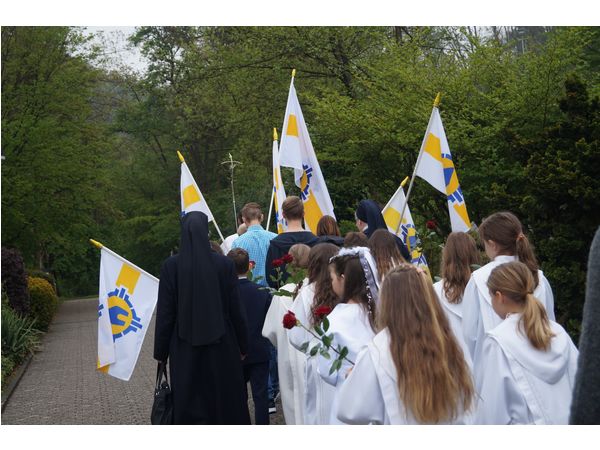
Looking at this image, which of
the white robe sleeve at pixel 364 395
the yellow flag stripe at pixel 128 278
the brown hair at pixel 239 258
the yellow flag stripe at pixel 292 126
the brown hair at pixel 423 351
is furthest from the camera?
the yellow flag stripe at pixel 292 126

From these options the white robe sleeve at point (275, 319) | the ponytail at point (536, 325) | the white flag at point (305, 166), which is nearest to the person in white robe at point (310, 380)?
the white robe sleeve at point (275, 319)

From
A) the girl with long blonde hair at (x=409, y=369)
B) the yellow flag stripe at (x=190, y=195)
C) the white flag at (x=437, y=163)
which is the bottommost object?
the girl with long blonde hair at (x=409, y=369)

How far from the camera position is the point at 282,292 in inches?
236

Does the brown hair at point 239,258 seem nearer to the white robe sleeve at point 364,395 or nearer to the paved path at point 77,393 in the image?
the paved path at point 77,393

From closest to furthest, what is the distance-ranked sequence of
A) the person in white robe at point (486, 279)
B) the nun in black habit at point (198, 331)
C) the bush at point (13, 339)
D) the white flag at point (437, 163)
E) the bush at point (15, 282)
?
the person in white robe at point (486, 279) < the nun in black habit at point (198, 331) < the white flag at point (437, 163) < the bush at point (13, 339) < the bush at point (15, 282)

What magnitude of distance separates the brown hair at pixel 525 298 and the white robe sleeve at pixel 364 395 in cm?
101

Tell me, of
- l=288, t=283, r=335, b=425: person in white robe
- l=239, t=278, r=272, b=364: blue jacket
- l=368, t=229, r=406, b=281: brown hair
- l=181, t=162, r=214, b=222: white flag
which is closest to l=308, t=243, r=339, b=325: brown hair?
l=288, t=283, r=335, b=425: person in white robe

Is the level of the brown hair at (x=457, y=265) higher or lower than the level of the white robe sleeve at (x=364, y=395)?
higher

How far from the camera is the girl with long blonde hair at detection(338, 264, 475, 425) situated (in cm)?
372

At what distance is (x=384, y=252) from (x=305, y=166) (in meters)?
5.97

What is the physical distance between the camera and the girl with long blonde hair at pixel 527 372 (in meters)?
4.38

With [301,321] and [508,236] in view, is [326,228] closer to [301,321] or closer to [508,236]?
[301,321]

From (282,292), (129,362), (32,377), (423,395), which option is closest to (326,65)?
(32,377)

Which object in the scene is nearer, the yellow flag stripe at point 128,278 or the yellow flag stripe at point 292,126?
the yellow flag stripe at point 128,278
